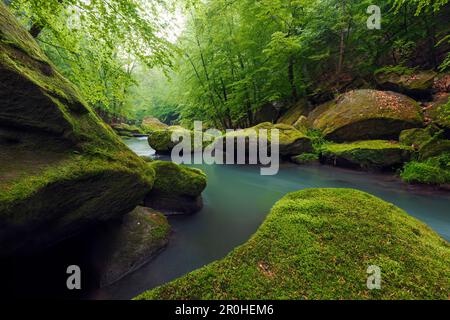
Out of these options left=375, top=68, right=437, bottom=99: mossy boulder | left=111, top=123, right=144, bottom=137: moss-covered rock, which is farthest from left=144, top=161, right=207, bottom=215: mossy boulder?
left=111, top=123, right=144, bottom=137: moss-covered rock

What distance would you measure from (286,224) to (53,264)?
10.8 feet

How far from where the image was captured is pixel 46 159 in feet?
8.64

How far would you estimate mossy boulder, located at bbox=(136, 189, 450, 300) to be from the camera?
6.11ft

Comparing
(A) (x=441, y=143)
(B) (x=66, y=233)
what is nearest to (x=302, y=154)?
(A) (x=441, y=143)

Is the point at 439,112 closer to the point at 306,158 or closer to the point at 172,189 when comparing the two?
the point at 306,158

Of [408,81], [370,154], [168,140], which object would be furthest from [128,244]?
[408,81]

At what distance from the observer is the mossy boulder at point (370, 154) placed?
790 cm

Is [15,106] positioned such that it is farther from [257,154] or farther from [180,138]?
[180,138]

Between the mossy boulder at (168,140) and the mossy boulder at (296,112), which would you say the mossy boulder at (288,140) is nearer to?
the mossy boulder at (296,112)

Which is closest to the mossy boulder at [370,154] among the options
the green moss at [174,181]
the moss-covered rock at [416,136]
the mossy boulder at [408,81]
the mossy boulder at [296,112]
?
the moss-covered rock at [416,136]

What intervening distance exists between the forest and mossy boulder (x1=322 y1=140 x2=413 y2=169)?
5 cm

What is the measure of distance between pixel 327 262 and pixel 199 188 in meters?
3.92

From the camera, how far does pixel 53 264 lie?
128 inches

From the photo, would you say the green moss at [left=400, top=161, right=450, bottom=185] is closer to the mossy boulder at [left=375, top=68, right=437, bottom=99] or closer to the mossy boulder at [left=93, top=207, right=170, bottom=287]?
the mossy boulder at [left=375, top=68, right=437, bottom=99]
